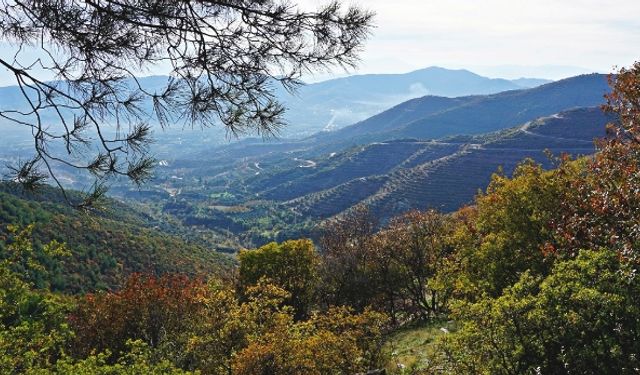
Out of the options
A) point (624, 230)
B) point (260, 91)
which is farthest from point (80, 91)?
point (624, 230)

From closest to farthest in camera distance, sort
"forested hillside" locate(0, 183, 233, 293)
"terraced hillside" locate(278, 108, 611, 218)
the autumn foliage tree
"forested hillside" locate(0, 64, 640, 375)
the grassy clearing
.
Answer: "forested hillside" locate(0, 64, 640, 375)
the grassy clearing
the autumn foliage tree
"forested hillside" locate(0, 183, 233, 293)
"terraced hillside" locate(278, 108, 611, 218)

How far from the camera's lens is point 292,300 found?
98.1ft

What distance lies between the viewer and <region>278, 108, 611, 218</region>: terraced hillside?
146 meters

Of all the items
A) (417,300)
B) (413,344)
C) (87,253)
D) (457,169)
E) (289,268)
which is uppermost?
(289,268)

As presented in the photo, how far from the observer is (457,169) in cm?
15888

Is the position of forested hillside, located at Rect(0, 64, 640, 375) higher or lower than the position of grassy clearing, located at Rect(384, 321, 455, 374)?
higher

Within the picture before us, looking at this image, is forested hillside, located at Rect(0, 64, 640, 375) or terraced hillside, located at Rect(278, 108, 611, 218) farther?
terraced hillside, located at Rect(278, 108, 611, 218)

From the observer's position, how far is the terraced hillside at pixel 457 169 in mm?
146500

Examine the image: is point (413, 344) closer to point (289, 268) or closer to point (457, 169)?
point (289, 268)

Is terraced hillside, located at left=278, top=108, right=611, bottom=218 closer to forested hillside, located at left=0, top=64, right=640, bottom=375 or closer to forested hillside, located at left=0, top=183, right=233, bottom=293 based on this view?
forested hillside, located at left=0, top=183, right=233, bottom=293

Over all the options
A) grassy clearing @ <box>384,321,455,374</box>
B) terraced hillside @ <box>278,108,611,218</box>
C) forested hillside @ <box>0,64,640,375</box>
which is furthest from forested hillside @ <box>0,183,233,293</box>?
terraced hillside @ <box>278,108,611,218</box>

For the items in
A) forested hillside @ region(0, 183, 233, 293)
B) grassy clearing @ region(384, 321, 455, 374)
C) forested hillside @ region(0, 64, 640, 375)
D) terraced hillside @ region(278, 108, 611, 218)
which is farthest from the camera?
terraced hillside @ region(278, 108, 611, 218)

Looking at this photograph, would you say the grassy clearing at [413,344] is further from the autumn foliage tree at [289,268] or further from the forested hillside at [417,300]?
the autumn foliage tree at [289,268]

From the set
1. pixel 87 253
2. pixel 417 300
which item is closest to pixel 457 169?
pixel 87 253
